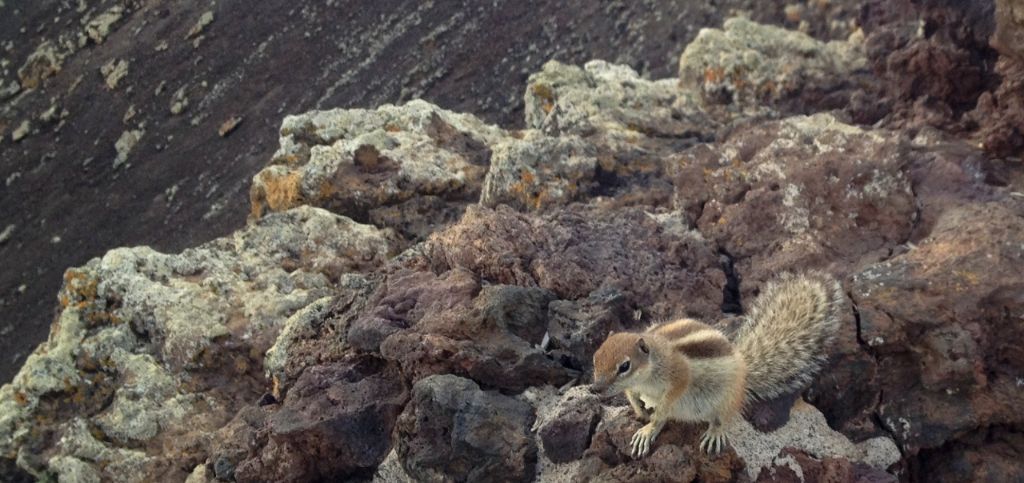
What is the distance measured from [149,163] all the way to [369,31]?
6106 millimetres

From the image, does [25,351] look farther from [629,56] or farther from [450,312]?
[450,312]

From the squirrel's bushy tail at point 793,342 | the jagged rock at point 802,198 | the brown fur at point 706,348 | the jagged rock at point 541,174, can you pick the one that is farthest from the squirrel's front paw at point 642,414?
the jagged rock at point 541,174

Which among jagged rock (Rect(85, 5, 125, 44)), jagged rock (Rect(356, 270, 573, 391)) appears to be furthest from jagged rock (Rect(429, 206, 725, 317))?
jagged rock (Rect(85, 5, 125, 44))

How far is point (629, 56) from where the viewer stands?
750 inches

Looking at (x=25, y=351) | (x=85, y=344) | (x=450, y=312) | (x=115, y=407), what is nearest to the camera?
(x=450, y=312)

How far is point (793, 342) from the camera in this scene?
200 inches

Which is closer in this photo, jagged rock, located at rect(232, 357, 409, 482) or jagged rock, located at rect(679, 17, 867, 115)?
jagged rock, located at rect(232, 357, 409, 482)

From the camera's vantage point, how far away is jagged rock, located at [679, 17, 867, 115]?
33.9 ft

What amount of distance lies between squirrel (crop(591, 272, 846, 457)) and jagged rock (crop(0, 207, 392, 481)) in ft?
11.9

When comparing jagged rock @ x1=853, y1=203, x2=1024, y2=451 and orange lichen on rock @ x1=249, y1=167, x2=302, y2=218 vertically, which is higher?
orange lichen on rock @ x1=249, y1=167, x2=302, y2=218

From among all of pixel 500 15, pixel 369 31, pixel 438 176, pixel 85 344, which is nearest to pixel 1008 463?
pixel 438 176

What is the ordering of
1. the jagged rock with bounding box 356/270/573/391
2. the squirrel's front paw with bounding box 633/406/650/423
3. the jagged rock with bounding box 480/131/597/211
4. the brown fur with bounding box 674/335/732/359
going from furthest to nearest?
the jagged rock with bounding box 480/131/597/211
the jagged rock with bounding box 356/270/573/391
the squirrel's front paw with bounding box 633/406/650/423
the brown fur with bounding box 674/335/732/359

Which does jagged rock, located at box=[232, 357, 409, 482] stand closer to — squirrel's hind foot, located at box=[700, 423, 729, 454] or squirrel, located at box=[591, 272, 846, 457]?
squirrel, located at box=[591, 272, 846, 457]

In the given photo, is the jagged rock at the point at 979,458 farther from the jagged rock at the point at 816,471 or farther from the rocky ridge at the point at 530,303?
the jagged rock at the point at 816,471
